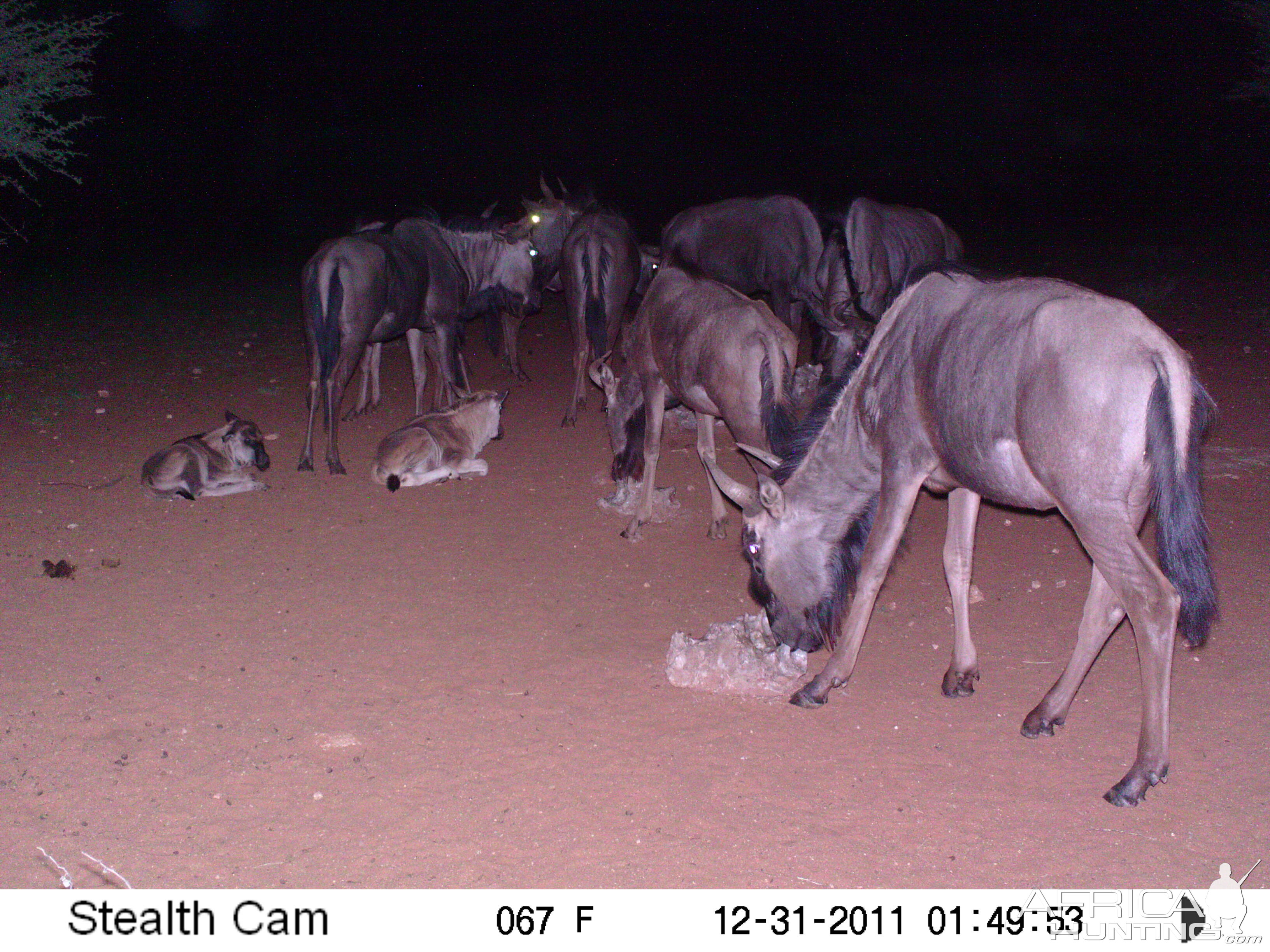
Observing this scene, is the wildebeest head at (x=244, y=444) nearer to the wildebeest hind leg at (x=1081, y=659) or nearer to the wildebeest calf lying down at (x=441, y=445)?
the wildebeest calf lying down at (x=441, y=445)

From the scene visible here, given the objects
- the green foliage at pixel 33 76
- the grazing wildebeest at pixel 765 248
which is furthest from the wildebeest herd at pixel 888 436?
the green foliage at pixel 33 76

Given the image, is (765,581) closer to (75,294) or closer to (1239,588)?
(1239,588)

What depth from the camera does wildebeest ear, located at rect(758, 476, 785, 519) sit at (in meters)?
5.19

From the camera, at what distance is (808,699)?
5133 millimetres

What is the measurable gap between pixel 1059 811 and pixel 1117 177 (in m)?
34.6

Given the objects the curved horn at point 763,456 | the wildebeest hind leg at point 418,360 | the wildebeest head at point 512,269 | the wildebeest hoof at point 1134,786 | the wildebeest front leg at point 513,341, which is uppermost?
the curved horn at point 763,456

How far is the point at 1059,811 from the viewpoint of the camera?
4.23 metres

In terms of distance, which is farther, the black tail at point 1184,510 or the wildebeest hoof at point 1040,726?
the wildebeest hoof at point 1040,726

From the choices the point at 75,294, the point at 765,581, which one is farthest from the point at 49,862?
the point at 75,294

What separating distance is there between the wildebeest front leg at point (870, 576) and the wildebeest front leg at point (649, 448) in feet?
7.64

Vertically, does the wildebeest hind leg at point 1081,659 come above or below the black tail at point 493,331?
above

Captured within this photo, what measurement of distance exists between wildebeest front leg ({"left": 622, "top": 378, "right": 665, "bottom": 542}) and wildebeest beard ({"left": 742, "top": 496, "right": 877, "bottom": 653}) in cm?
206

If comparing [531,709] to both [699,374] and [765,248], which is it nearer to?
[699,374]

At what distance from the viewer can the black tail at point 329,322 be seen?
28.0ft
